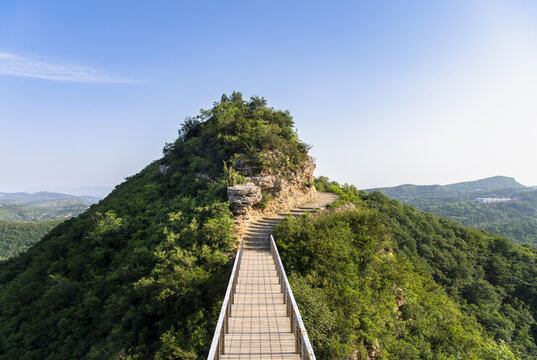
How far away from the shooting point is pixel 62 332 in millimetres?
11586

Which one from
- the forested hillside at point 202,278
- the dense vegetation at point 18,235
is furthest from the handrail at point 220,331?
the dense vegetation at point 18,235

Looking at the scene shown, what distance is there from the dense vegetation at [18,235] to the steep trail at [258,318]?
135132 mm

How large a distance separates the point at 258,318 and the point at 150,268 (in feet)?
25.3

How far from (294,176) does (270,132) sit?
416 cm

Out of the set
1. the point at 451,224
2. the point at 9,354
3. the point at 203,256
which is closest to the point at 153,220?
the point at 203,256

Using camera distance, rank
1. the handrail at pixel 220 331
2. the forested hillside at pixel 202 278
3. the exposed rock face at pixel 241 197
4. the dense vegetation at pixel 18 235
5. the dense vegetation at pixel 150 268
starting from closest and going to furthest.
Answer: the handrail at pixel 220 331
the forested hillside at pixel 202 278
the dense vegetation at pixel 150 268
the exposed rock face at pixel 241 197
the dense vegetation at pixel 18 235

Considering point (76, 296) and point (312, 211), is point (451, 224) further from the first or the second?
point (76, 296)

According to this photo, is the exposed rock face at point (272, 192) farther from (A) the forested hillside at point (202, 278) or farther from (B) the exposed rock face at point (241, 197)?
(A) the forested hillside at point (202, 278)

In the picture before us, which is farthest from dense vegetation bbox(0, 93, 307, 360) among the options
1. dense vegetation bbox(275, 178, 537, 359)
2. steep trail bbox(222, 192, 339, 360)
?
dense vegetation bbox(275, 178, 537, 359)

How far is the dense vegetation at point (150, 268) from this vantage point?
9250 mm

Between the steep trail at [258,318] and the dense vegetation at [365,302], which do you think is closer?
the steep trail at [258,318]

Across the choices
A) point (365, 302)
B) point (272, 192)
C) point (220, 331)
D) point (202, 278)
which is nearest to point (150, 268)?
point (202, 278)

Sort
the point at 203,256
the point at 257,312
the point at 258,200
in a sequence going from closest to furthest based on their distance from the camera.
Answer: the point at 257,312, the point at 203,256, the point at 258,200

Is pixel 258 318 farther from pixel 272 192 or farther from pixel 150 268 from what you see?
pixel 272 192
